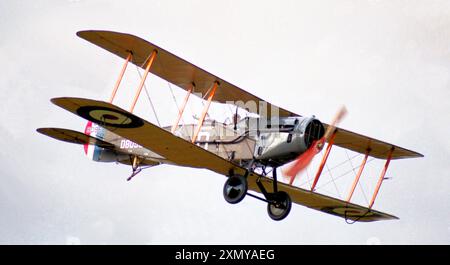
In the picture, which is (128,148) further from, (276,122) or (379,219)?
(379,219)

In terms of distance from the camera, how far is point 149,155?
1956cm

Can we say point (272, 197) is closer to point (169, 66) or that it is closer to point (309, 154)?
point (309, 154)

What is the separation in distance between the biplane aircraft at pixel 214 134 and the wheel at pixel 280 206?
2cm

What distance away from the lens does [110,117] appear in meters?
16.4

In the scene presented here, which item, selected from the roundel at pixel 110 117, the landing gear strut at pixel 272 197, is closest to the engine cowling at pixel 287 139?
the landing gear strut at pixel 272 197

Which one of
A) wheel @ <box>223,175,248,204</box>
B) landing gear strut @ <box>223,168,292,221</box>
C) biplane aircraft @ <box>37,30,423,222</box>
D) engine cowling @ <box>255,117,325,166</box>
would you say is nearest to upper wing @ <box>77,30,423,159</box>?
biplane aircraft @ <box>37,30,423,222</box>

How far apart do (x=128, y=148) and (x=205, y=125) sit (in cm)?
221

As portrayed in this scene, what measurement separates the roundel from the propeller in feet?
10.9

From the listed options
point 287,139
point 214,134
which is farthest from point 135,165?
point 287,139

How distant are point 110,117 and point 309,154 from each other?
3907mm

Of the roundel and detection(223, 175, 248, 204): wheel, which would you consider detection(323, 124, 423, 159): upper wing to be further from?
the roundel

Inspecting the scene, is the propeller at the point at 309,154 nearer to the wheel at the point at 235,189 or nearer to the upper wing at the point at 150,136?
the upper wing at the point at 150,136

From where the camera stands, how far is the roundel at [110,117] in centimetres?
1614
